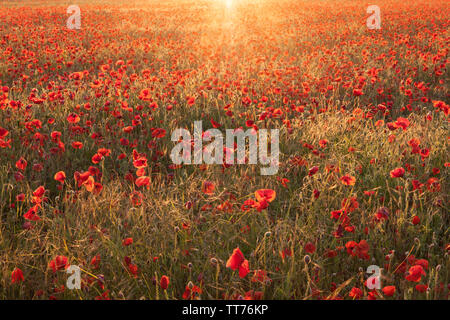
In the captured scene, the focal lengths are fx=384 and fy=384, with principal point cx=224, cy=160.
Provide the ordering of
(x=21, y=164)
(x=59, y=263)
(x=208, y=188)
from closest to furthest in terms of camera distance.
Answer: (x=59, y=263)
(x=208, y=188)
(x=21, y=164)

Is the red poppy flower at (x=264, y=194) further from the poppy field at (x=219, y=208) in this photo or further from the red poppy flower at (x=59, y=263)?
the red poppy flower at (x=59, y=263)

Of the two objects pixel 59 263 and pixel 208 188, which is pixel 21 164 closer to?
pixel 59 263

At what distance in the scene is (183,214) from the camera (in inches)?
82.0

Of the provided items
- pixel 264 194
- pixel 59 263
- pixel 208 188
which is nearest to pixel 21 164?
pixel 59 263

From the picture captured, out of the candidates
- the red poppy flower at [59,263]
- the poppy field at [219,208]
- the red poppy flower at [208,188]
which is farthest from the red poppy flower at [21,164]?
the red poppy flower at [208,188]

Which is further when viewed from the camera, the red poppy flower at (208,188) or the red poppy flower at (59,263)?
the red poppy flower at (208,188)

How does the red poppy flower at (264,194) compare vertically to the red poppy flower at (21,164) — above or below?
below

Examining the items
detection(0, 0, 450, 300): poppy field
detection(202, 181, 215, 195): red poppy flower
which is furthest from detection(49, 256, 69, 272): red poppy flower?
detection(202, 181, 215, 195): red poppy flower

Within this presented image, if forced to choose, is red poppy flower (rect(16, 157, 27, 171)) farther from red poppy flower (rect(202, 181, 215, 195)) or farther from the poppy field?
red poppy flower (rect(202, 181, 215, 195))

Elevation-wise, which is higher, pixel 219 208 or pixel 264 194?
pixel 264 194

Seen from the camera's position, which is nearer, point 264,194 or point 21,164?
point 264,194

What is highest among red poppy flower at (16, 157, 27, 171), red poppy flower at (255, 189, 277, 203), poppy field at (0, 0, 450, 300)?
red poppy flower at (16, 157, 27, 171)
